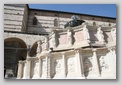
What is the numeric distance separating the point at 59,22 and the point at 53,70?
9.22 meters

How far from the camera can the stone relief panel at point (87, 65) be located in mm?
3678

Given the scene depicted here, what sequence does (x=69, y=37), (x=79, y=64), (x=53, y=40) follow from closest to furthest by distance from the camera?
(x=79, y=64), (x=69, y=37), (x=53, y=40)

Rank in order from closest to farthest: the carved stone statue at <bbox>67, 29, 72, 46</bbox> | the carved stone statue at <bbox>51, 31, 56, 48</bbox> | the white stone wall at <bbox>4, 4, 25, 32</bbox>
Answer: the carved stone statue at <bbox>67, 29, 72, 46</bbox> → the carved stone statue at <bbox>51, 31, 56, 48</bbox> → the white stone wall at <bbox>4, 4, 25, 32</bbox>

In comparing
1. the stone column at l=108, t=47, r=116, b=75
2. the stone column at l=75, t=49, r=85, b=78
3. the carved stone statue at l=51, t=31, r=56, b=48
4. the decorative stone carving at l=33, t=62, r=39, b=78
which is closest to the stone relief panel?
the stone column at l=75, t=49, r=85, b=78

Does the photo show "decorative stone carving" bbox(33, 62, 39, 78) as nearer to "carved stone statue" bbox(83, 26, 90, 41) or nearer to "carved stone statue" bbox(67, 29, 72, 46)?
"carved stone statue" bbox(67, 29, 72, 46)

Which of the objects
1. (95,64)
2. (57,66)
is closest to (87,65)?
(95,64)

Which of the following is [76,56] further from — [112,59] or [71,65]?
[112,59]

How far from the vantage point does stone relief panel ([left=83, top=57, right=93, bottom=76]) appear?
12.1ft

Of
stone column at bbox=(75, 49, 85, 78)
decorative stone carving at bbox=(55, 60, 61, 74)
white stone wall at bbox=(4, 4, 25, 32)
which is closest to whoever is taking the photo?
stone column at bbox=(75, 49, 85, 78)

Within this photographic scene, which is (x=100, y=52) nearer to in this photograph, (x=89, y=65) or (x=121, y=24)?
(x=89, y=65)

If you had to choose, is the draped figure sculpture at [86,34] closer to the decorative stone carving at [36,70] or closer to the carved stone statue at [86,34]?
the carved stone statue at [86,34]

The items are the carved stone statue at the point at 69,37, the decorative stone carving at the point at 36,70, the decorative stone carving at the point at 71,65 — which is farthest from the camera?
the carved stone statue at the point at 69,37

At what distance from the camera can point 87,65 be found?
146 inches

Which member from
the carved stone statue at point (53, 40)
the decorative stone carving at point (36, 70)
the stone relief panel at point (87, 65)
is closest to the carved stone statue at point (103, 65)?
the stone relief panel at point (87, 65)
